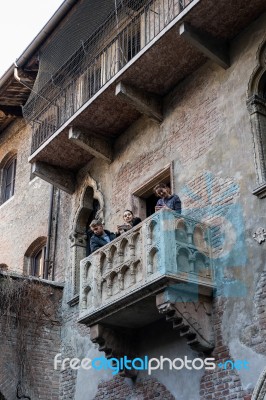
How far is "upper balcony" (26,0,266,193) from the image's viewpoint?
10625 mm

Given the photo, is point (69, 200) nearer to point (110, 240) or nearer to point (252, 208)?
point (110, 240)

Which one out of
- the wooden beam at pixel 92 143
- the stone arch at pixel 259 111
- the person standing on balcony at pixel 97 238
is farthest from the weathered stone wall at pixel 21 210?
the stone arch at pixel 259 111

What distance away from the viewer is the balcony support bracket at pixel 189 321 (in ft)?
30.7

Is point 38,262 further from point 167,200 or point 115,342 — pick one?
point 167,200

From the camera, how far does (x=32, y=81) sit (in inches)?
656

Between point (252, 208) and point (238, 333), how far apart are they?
5.69 feet

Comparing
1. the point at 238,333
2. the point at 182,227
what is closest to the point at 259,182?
the point at 182,227

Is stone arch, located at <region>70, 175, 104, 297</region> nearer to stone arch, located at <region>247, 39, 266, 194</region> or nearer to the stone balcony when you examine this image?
the stone balcony

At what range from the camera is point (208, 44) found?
10758 mm

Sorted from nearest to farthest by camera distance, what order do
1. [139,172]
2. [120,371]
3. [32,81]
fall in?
[120,371] < [139,172] < [32,81]

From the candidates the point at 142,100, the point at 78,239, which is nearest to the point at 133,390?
the point at 78,239

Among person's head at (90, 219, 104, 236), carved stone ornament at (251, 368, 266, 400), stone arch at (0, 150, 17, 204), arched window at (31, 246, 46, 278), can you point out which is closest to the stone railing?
person's head at (90, 219, 104, 236)

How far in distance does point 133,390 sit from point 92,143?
4.84 meters

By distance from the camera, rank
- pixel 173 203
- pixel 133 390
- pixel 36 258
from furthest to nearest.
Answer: pixel 36 258
pixel 133 390
pixel 173 203
